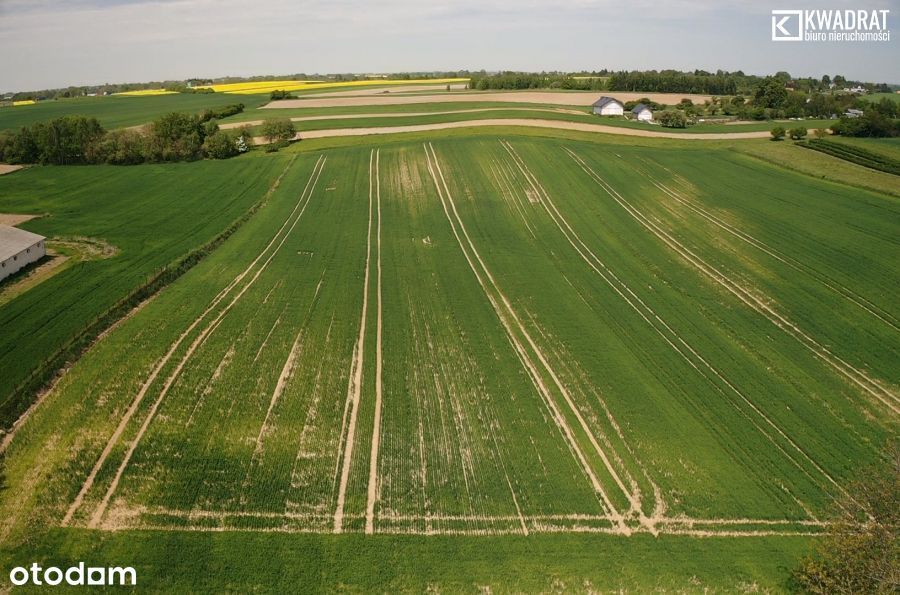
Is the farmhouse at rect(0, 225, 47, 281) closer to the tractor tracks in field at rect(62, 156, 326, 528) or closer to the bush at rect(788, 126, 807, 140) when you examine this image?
the tractor tracks in field at rect(62, 156, 326, 528)

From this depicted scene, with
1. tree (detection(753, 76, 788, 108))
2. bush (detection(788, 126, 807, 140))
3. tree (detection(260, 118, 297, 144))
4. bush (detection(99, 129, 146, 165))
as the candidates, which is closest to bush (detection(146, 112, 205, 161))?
bush (detection(99, 129, 146, 165))

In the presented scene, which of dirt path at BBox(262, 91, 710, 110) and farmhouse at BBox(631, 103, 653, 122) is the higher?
dirt path at BBox(262, 91, 710, 110)

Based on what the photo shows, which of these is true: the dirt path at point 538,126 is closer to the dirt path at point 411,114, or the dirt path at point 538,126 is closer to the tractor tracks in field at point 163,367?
the dirt path at point 411,114

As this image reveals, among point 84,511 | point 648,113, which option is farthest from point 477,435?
point 648,113

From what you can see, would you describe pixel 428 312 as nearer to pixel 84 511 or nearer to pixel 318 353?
pixel 318 353

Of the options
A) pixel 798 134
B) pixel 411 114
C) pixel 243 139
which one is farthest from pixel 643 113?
pixel 243 139

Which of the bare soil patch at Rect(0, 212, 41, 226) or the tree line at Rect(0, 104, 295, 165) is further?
the tree line at Rect(0, 104, 295, 165)
